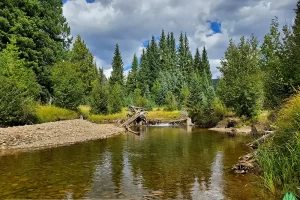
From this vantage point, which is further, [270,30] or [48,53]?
[48,53]

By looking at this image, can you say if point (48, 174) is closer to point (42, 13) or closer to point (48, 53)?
point (48, 53)

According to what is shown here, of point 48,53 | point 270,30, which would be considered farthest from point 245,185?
point 48,53

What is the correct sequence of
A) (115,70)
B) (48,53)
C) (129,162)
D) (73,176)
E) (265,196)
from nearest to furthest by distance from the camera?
(265,196)
(73,176)
(129,162)
(48,53)
(115,70)

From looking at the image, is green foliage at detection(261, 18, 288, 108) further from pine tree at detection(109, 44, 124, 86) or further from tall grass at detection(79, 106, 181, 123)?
pine tree at detection(109, 44, 124, 86)

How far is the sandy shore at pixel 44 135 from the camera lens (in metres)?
18.3

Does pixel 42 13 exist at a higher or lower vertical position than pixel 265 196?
higher

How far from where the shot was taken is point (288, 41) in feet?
53.3

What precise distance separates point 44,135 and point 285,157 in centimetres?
1792

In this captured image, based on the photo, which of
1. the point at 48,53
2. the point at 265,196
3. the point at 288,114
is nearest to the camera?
the point at 265,196

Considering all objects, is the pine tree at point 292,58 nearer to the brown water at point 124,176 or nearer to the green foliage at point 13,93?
the brown water at point 124,176

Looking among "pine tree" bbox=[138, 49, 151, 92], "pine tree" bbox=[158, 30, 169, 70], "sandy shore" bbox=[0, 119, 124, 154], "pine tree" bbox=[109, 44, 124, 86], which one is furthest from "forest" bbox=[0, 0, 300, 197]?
"pine tree" bbox=[158, 30, 169, 70]

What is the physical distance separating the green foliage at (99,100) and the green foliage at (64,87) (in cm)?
726

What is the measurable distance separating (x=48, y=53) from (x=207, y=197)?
3226 cm

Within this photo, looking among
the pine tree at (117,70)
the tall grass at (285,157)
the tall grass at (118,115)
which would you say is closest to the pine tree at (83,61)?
the tall grass at (118,115)
